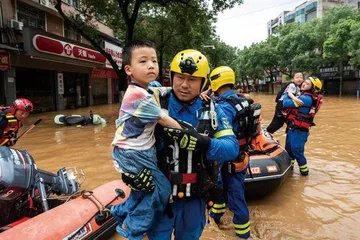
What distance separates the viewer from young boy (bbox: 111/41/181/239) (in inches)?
64.6

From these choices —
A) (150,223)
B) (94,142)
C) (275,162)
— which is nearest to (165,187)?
(150,223)

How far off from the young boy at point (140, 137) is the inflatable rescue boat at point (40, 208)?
0.87 meters

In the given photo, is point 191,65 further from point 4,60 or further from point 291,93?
point 4,60

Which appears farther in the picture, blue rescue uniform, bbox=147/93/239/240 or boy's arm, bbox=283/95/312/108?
boy's arm, bbox=283/95/312/108

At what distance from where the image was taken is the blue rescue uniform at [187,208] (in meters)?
1.84

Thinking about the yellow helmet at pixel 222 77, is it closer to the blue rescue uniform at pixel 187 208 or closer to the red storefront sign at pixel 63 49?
the blue rescue uniform at pixel 187 208

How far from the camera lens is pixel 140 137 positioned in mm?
1655

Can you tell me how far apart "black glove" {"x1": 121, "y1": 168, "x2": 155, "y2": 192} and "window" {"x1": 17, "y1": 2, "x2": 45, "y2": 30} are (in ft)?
52.8

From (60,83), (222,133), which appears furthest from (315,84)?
(60,83)

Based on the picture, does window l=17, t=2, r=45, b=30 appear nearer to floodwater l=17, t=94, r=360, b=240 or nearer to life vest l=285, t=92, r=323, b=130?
floodwater l=17, t=94, r=360, b=240

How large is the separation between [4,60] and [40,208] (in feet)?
39.9

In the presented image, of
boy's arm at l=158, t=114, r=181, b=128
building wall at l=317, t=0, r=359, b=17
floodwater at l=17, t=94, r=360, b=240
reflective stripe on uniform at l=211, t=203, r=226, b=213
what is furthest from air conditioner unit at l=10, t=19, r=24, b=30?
building wall at l=317, t=0, r=359, b=17

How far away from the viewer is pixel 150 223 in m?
1.71

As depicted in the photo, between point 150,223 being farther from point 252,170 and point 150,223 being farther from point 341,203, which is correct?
point 341,203
